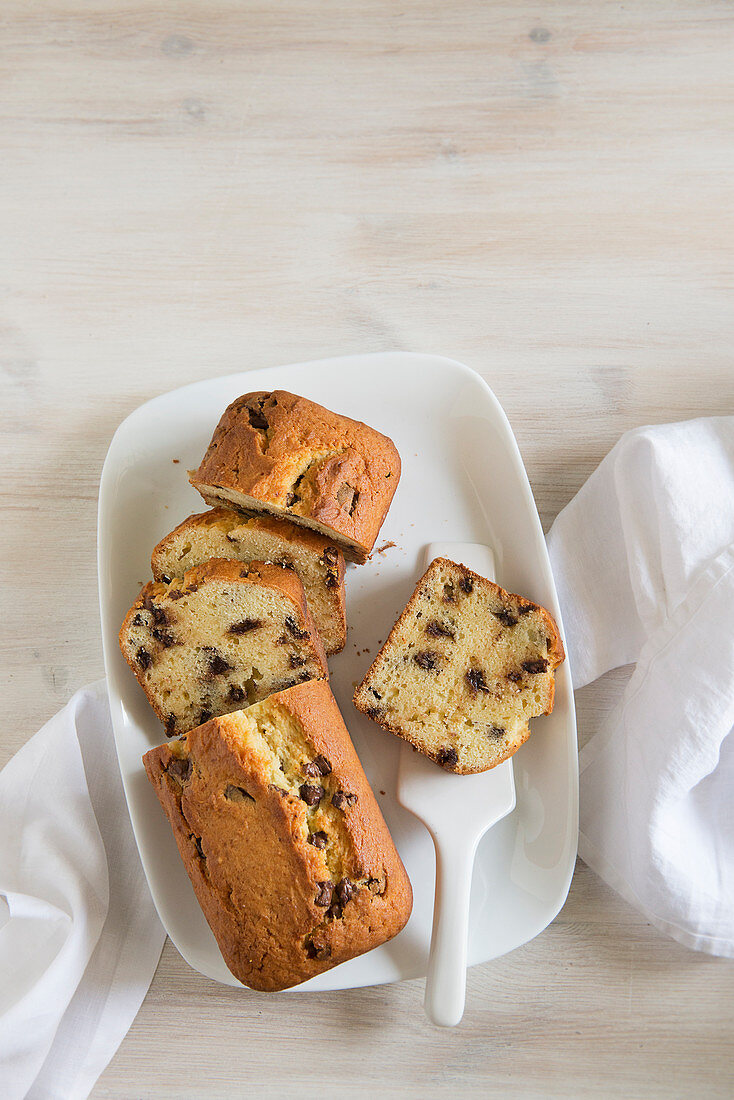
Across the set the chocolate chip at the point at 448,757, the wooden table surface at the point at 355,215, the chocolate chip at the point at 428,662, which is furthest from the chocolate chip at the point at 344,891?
the wooden table surface at the point at 355,215

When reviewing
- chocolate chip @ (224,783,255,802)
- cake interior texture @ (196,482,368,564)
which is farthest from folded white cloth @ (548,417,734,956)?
chocolate chip @ (224,783,255,802)

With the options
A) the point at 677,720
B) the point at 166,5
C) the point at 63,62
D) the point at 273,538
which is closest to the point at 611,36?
the point at 166,5

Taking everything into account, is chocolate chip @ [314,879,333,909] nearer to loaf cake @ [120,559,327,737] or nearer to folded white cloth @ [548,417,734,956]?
loaf cake @ [120,559,327,737]

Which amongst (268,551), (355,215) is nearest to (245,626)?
(268,551)

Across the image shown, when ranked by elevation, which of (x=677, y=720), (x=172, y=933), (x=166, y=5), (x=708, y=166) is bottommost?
(x=172, y=933)

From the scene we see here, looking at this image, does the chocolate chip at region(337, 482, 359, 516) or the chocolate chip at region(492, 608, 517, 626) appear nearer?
the chocolate chip at region(337, 482, 359, 516)

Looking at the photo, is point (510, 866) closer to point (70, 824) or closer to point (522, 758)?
point (522, 758)
